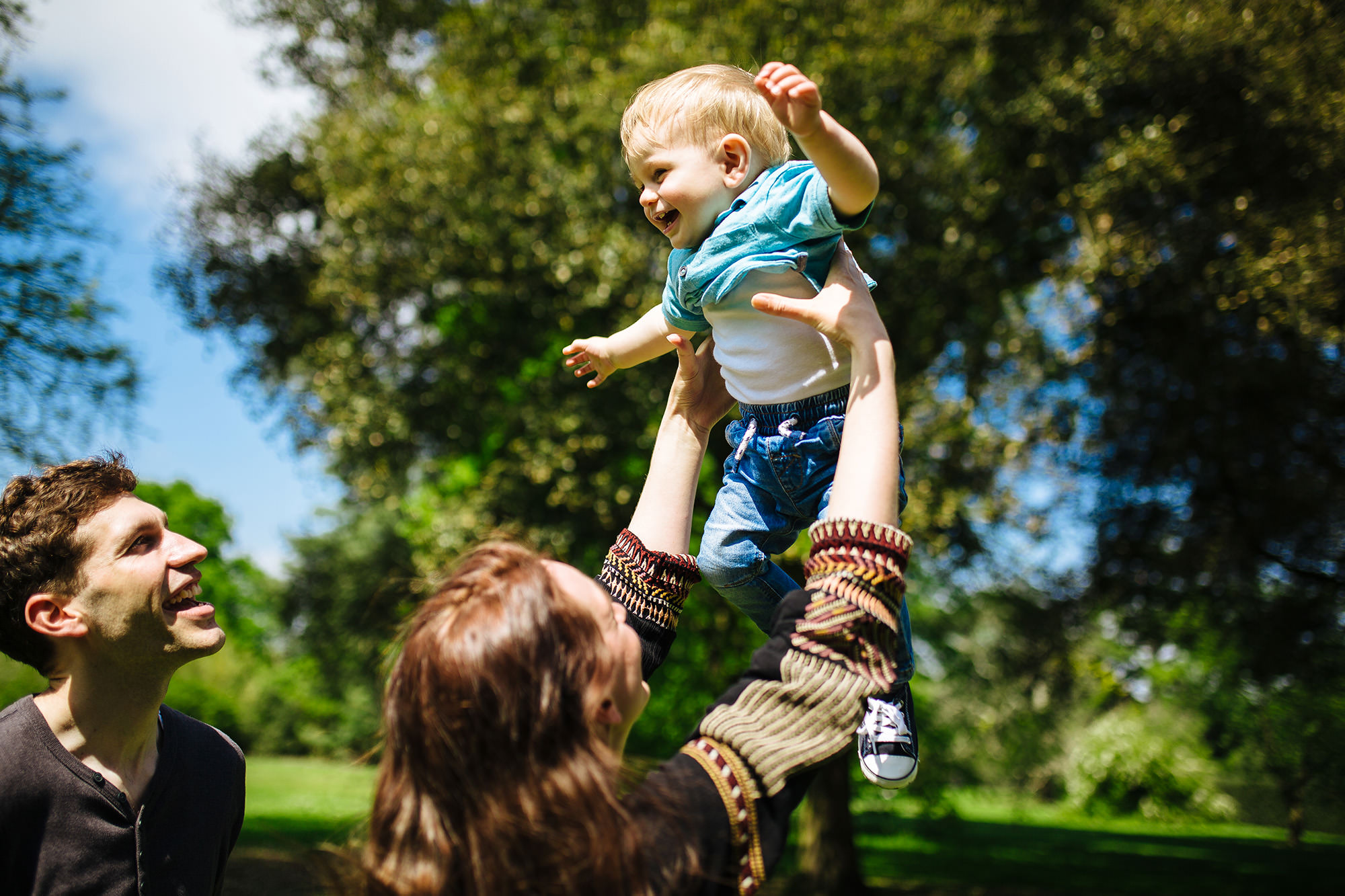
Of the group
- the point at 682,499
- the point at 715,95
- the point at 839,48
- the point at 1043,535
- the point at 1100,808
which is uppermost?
the point at 839,48

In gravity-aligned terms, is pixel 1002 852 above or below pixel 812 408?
below

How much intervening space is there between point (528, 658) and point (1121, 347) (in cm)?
1004

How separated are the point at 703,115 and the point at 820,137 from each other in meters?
0.57

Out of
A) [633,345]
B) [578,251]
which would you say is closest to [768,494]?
[633,345]

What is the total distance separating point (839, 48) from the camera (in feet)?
29.1

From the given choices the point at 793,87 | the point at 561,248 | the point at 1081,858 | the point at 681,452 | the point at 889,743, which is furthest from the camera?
the point at 1081,858

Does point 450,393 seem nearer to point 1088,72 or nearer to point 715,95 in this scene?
point 1088,72

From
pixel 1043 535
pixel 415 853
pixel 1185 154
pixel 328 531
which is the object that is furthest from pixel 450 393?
pixel 328 531

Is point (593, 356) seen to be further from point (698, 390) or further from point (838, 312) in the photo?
point (838, 312)

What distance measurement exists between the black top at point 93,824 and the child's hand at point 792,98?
232cm

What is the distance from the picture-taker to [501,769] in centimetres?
142

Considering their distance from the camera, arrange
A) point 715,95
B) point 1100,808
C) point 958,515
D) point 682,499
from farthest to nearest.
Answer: point 1100,808
point 958,515
point 715,95
point 682,499

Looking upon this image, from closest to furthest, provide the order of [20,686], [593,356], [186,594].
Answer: [593,356] → [186,594] → [20,686]

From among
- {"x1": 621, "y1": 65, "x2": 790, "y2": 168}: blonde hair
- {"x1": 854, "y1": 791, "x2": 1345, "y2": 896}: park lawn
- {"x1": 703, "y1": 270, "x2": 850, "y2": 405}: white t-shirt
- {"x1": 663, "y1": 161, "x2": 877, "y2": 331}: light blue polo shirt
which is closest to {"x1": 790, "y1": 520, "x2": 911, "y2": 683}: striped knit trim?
{"x1": 703, "y1": 270, "x2": 850, "y2": 405}: white t-shirt
